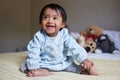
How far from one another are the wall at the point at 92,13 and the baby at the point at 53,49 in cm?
143

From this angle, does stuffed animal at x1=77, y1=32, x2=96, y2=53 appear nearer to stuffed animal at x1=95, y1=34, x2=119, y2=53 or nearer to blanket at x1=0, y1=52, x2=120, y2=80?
stuffed animal at x1=95, y1=34, x2=119, y2=53

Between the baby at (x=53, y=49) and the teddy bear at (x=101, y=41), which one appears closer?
the baby at (x=53, y=49)

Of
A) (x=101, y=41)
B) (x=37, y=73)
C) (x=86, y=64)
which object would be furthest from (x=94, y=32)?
(x=37, y=73)

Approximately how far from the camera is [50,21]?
3.60 feet

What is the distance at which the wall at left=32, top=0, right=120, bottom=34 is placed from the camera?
2438 millimetres

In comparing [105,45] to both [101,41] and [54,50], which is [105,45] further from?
[54,50]

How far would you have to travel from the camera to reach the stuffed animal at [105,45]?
2.05 meters

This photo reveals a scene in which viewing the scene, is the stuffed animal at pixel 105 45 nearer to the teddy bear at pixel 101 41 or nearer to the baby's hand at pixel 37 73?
the teddy bear at pixel 101 41

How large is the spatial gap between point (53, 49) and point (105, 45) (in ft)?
3.54

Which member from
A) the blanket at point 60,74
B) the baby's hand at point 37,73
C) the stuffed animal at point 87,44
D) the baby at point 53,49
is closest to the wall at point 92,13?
the stuffed animal at point 87,44

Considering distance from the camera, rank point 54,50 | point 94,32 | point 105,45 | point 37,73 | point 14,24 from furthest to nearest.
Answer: point 14,24 → point 94,32 → point 105,45 → point 54,50 → point 37,73

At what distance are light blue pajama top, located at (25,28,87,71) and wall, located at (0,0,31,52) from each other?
1.95m

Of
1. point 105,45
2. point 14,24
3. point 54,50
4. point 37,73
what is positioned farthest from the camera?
point 14,24

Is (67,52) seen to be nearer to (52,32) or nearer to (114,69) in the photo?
(52,32)
